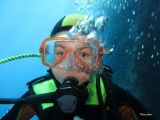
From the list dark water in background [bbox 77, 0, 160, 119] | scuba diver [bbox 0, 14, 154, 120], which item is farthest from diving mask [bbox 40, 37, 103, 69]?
dark water in background [bbox 77, 0, 160, 119]

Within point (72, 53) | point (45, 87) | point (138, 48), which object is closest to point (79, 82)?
point (72, 53)

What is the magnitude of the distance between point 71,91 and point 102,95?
0.39 metres

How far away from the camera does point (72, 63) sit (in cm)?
190

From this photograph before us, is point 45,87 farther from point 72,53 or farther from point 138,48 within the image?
point 138,48

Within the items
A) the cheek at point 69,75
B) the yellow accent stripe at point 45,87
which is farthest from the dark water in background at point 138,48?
the cheek at point 69,75

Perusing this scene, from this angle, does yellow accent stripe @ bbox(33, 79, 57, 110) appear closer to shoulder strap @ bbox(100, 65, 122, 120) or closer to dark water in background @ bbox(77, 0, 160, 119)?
shoulder strap @ bbox(100, 65, 122, 120)

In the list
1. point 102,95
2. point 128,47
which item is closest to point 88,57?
point 102,95

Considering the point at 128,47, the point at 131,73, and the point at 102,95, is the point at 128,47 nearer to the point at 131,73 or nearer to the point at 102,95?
the point at 131,73

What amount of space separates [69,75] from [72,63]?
89 mm

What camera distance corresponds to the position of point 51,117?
1904 millimetres

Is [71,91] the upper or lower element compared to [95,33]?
lower

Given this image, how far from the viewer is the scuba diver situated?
187 centimetres

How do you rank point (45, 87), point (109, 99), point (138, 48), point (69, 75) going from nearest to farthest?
point (69, 75), point (109, 99), point (45, 87), point (138, 48)

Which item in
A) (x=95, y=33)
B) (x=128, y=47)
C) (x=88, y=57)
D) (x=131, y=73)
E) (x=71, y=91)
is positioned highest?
(x=95, y=33)
